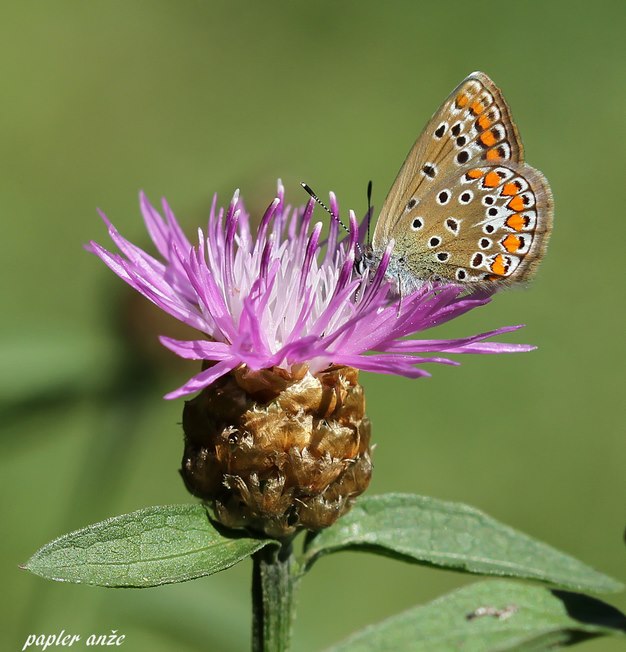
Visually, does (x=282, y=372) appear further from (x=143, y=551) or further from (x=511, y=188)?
(x=511, y=188)

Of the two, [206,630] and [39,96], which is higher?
[39,96]

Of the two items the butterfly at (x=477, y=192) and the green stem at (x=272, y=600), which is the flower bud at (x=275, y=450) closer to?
the green stem at (x=272, y=600)

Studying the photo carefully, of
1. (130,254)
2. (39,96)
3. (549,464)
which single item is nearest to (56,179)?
(39,96)

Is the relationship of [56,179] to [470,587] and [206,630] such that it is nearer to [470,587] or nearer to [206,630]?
[206,630]

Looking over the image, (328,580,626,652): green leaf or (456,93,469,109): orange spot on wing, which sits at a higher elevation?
(456,93,469,109): orange spot on wing

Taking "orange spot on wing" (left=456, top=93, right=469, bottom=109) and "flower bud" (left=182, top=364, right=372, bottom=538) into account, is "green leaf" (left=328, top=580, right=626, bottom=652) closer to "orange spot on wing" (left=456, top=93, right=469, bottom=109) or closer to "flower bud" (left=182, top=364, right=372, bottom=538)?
"flower bud" (left=182, top=364, right=372, bottom=538)

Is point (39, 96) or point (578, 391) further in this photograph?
point (39, 96)

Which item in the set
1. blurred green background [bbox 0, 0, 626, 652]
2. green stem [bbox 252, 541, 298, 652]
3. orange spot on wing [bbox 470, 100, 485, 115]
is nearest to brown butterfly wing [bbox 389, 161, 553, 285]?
orange spot on wing [bbox 470, 100, 485, 115]
